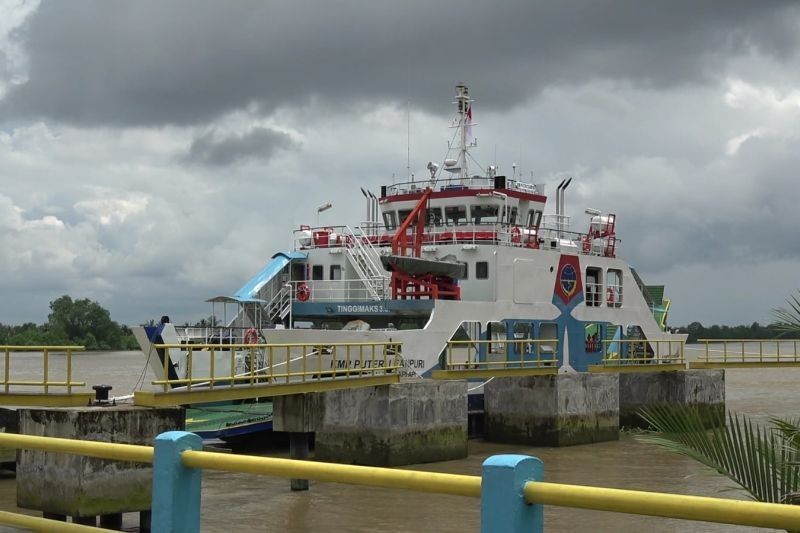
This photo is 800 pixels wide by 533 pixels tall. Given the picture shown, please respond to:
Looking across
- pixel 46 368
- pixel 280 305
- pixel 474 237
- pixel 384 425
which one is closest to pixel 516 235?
pixel 474 237

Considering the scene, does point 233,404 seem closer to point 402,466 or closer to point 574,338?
point 402,466

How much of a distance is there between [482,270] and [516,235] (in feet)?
6.15

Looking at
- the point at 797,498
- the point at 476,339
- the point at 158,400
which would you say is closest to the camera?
the point at 797,498

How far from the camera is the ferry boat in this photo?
2662cm

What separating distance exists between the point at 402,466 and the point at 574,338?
34.5ft

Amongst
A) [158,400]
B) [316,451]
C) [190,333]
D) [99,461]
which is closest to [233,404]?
[190,333]

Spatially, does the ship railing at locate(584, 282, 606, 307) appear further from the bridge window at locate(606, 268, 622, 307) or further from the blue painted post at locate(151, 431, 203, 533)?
the blue painted post at locate(151, 431, 203, 533)

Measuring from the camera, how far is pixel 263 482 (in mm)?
21484

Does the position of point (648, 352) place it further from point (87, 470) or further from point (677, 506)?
point (677, 506)

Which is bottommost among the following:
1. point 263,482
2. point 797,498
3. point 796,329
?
point 263,482

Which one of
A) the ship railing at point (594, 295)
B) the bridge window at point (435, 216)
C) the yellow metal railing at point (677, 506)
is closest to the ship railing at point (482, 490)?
the yellow metal railing at point (677, 506)

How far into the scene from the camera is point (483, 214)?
3216cm

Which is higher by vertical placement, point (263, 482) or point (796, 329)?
point (796, 329)

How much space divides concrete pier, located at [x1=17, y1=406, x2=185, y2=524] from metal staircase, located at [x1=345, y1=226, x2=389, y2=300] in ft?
45.1
